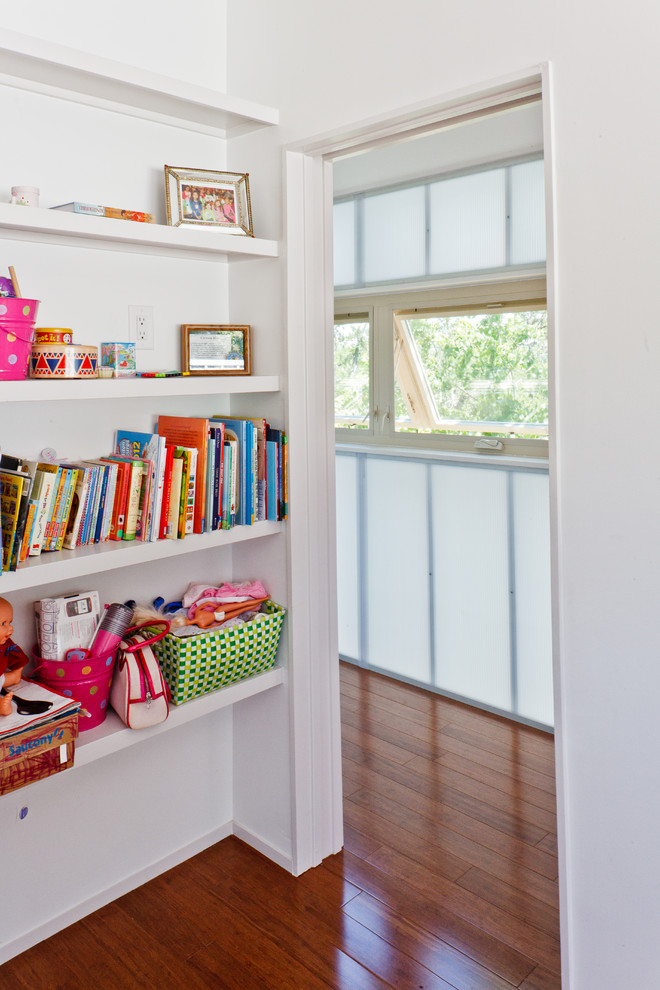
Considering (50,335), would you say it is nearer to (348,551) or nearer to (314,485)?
(314,485)

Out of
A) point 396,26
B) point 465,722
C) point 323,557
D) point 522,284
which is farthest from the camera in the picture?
point 465,722

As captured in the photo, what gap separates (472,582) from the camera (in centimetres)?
→ 316

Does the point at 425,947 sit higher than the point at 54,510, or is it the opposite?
the point at 54,510

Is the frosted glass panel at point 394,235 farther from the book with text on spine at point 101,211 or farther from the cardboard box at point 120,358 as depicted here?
the cardboard box at point 120,358

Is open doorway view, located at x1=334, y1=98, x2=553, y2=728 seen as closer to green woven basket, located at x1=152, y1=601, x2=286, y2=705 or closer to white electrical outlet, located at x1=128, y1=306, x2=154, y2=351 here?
green woven basket, located at x1=152, y1=601, x2=286, y2=705

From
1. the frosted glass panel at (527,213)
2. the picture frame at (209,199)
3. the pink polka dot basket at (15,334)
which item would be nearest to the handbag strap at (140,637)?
the pink polka dot basket at (15,334)

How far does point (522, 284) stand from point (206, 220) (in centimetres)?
135

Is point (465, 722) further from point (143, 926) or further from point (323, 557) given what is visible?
point (143, 926)

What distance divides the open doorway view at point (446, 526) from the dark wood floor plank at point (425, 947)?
0.02 m

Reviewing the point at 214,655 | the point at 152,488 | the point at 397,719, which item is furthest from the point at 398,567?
the point at 152,488

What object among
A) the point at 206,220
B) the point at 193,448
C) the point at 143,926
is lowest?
the point at 143,926

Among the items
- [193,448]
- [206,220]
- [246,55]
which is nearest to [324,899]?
[193,448]

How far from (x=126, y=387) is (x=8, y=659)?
2.19 ft

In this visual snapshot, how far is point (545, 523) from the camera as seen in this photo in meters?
2.88
